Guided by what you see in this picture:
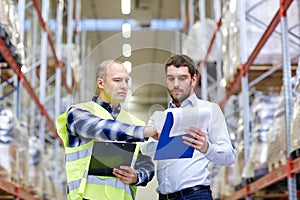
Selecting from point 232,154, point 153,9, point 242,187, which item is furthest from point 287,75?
point 153,9

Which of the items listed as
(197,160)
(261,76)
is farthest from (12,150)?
(197,160)

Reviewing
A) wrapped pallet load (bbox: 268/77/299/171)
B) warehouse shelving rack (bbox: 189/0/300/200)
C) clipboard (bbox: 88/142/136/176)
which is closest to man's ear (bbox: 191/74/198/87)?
clipboard (bbox: 88/142/136/176)

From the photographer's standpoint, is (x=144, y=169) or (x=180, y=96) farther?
(x=144, y=169)

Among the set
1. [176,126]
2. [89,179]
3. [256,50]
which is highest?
[256,50]

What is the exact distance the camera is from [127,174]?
293 cm

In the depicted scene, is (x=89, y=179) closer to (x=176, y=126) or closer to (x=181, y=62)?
(x=176, y=126)

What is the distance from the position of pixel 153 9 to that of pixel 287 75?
13665mm

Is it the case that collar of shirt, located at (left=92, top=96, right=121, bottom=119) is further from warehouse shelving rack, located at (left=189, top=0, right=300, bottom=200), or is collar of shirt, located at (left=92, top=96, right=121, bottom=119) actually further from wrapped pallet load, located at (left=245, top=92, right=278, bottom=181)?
wrapped pallet load, located at (left=245, top=92, right=278, bottom=181)

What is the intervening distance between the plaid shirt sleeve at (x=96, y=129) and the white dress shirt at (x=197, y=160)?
3.1 inches

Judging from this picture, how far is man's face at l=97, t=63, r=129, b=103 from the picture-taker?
2.83 metres

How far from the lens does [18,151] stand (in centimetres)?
784

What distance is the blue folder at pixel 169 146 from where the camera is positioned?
271 cm

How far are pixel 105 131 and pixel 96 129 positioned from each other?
47mm

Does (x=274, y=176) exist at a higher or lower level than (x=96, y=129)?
lower
